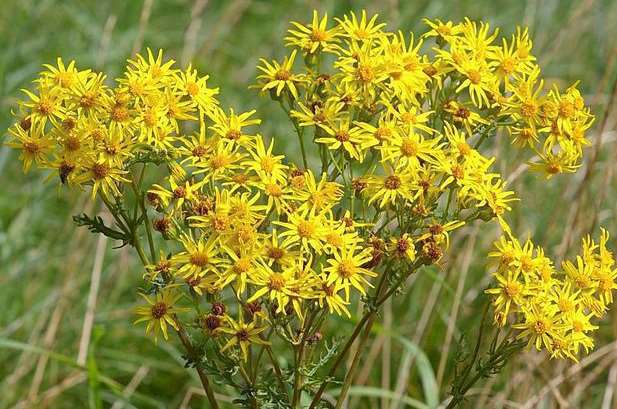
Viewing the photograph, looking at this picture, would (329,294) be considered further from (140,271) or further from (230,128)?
(140,271)

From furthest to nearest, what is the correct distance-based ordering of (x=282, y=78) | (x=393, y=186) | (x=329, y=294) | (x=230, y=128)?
(x=282, y=78), (x=230, y=128), (x=393, y=186), (x=329, y=294)

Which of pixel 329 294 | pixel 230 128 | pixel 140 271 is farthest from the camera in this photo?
pixel 140 271

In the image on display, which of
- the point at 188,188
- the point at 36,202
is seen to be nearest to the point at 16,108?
the point at 36,202

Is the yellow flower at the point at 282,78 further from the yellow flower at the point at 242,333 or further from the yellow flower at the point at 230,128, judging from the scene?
the yellow flower at the point at 242,333

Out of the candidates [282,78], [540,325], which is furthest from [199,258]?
[540,325]

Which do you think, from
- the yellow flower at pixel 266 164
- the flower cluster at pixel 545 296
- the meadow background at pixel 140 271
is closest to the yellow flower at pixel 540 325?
the flower cluster at pixel 545 296
